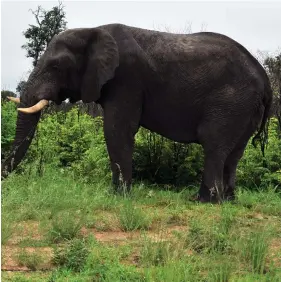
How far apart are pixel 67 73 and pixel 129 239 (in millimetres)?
3196

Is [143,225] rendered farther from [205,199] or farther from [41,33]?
[41,33]

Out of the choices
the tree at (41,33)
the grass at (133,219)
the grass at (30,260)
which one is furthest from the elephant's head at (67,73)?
the tree at (41,33)

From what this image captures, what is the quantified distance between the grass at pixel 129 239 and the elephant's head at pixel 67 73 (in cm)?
96

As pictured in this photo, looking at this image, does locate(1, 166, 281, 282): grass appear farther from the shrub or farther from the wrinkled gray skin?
the shrub

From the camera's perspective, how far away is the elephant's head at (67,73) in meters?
6.96

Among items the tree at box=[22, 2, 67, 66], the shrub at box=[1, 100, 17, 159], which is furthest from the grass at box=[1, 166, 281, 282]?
the tree at box=[22, 2, 67, 66]

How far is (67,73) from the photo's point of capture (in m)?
7.18

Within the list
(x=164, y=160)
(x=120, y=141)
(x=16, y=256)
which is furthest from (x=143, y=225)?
(x=164, y=160)

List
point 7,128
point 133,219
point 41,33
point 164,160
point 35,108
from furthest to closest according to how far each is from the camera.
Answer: point 41,33 < point 7,128 < point 164,160 < point 35,108 < point 133,219

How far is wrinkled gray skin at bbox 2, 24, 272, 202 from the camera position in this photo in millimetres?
7082

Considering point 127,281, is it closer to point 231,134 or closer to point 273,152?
point 231,134

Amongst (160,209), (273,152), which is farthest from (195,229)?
(273,152)

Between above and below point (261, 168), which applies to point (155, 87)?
above

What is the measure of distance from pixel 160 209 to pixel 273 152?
4.23m
